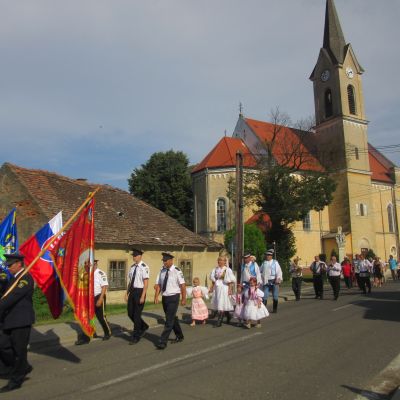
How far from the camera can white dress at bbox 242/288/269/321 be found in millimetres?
11164

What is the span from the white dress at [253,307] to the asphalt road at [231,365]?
1.15 feet

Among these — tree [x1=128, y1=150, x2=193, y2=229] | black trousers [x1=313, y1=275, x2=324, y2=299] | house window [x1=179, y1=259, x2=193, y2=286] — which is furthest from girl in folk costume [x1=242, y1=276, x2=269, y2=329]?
tree [x1=128, y1=150, x2=193, y2=229]

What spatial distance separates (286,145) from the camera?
4484 centimetres

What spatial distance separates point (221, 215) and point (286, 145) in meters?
9.93

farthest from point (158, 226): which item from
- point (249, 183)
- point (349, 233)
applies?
point (349, 233)

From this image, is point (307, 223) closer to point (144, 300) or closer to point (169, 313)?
point (144, 300)

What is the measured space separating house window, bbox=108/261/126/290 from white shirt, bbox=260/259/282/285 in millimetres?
8236

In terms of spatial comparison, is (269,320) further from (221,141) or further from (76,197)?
(221,141)

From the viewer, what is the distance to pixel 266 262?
47.7 feet

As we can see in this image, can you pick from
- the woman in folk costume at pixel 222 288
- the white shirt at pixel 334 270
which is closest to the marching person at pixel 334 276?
the white shirt at pixel 334 270

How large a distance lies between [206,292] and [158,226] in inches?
441

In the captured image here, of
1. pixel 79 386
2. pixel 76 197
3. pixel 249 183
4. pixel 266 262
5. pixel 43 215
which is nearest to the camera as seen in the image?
pixel 79 386

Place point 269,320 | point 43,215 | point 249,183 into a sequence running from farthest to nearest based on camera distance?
point 249,183
point 43,215
point 269,320

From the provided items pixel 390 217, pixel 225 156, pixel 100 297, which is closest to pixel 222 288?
pixel 100 297
